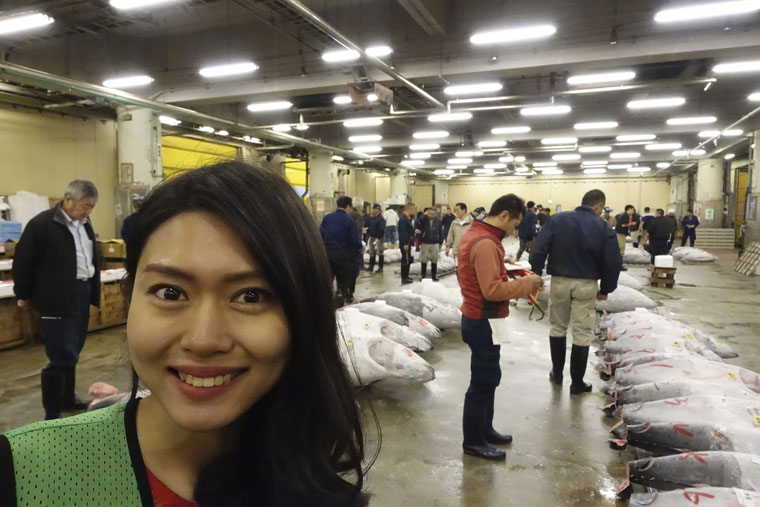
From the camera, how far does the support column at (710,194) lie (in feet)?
65.1

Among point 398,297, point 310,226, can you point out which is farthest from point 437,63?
point 310,226

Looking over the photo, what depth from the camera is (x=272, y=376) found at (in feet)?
2.36

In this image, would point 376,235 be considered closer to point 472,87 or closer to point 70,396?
point 472,87

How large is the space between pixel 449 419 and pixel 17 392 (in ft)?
12.7

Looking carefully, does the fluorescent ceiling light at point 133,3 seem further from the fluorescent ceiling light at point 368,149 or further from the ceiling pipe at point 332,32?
the fluorescent ceiling light at point 368,149

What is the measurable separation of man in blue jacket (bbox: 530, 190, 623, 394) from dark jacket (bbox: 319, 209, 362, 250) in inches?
121

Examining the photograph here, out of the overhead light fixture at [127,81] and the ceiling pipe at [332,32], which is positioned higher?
the overhead light fixture at [127,81]

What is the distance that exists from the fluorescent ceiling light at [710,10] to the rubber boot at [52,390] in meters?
8.00

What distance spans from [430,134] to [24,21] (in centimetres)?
1210

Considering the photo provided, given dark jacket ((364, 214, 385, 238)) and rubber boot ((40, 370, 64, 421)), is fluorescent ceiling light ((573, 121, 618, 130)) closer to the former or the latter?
dark jacket ((364, 214, 385, 238))

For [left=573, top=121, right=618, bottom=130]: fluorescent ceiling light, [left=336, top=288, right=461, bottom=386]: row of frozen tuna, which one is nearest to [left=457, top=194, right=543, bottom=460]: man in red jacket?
[left=336, top=288, right=461, bottom=386]: row of frozen tuna

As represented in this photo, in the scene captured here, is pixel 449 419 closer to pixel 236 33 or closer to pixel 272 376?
pixel 272 376

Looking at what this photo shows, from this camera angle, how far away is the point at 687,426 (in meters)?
2.72

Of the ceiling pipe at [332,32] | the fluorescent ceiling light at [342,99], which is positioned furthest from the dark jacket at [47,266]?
the fluorescent ceiling light at [342,99]
